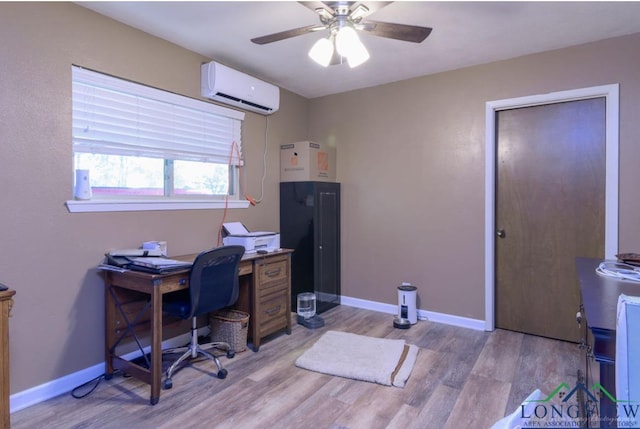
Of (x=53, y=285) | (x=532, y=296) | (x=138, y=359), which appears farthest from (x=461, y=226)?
(x=53, y=285)

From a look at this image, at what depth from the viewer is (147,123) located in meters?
2.77

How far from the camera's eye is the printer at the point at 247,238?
3.15m

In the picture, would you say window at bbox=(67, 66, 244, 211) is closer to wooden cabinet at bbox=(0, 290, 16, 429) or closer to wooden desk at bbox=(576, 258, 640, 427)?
wooden cabinet at bbox=(0, 290, 16, 429)

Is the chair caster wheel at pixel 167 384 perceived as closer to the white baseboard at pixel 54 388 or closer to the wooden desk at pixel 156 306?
the wooden desk at pixel 156 306

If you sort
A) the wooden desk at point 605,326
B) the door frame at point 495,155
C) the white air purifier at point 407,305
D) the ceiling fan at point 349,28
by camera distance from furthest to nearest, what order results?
the white air purifier at point 407,305 < the door frame at point 495,155 < the ceiling fan at point 349,28 < the wooden desk at point 605,326

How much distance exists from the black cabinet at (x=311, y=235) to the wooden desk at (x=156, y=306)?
0.56m

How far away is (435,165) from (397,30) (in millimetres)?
1788

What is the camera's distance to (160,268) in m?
2.18

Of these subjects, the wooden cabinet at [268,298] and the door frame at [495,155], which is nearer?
the door frame at [495,155]

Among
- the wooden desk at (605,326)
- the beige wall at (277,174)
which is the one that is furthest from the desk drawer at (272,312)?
the wooden desk at (605,326)

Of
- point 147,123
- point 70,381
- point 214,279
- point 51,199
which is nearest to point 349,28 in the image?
point 147,123

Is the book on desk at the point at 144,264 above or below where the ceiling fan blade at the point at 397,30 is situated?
below

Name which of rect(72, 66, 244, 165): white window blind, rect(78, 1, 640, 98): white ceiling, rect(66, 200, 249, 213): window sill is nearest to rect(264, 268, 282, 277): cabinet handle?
rect(66, 200, 249, 213): window sill

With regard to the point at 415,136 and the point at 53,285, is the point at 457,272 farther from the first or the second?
the point at 53,285
